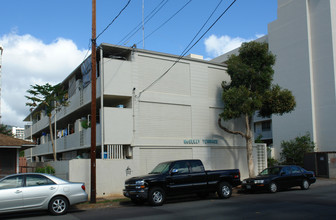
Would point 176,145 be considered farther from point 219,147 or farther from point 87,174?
point 87,174

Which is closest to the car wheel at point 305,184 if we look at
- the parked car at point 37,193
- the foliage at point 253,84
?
the foliage at point 253,84

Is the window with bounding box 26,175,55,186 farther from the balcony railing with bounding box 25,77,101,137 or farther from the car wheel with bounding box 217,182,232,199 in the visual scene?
the balcony railing with bounding box 25,77,101,137

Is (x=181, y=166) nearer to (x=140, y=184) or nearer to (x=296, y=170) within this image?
(x=140, y=184)

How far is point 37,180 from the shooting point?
12.1m

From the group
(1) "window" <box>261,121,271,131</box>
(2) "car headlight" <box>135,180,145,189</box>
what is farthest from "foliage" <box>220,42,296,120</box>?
(1) "window" <box>261,121,271,131</box>

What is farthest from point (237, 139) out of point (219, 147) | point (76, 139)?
point (76, 139)

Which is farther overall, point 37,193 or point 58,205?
point 58,205

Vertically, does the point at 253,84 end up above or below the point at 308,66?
below

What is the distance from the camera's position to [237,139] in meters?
23.6

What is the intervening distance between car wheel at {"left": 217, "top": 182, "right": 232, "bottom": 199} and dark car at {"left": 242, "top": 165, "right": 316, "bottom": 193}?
2430 mm

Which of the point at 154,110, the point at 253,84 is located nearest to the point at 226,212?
the point at 154,110

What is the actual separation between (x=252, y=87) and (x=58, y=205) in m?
13.6

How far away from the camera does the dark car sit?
17.6 m

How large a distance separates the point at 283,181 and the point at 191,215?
8.58 m
